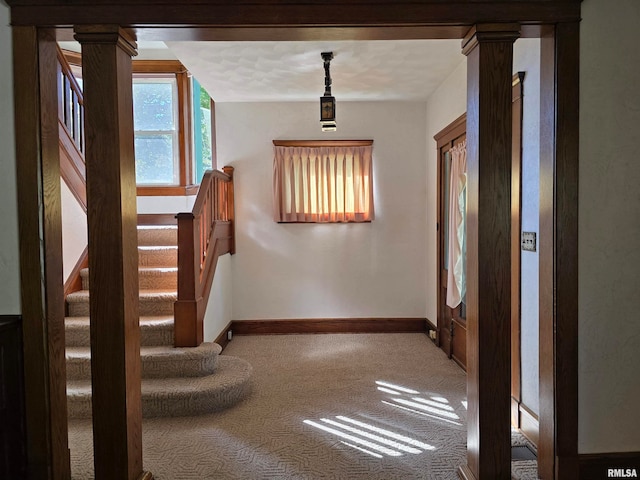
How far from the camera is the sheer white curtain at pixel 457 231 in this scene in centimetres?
391

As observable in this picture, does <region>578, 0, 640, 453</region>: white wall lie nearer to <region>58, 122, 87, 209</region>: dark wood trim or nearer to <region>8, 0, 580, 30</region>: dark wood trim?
<region>8, 0, 580, 30</region>: dark wood trim

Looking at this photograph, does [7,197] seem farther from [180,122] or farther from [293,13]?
[180,122]

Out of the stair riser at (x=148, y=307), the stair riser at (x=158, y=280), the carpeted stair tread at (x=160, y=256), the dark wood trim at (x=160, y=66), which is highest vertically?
the dark wood trim at (x=160, y=66)

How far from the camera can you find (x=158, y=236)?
4.79 meters

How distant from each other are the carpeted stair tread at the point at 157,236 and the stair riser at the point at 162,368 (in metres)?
1.72

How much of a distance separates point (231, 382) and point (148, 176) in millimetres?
3316

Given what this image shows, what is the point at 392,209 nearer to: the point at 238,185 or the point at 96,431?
the point at 238,185

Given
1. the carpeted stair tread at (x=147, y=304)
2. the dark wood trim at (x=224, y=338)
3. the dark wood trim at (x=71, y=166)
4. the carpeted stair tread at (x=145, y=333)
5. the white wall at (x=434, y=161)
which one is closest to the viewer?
the carpeted stair tread at (x=145, y=333)

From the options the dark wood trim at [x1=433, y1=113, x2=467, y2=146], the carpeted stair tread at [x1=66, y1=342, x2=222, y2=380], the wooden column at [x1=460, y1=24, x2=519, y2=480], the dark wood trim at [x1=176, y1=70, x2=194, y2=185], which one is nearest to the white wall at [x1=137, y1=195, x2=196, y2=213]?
the dark wood trim at [x1=176, y1=70, x2=194, y2=185]

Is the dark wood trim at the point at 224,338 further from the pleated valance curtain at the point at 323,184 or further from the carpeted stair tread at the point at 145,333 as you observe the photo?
the pleated valance curtain at the point at 323,184

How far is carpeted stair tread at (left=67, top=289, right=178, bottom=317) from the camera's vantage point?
12.4ft

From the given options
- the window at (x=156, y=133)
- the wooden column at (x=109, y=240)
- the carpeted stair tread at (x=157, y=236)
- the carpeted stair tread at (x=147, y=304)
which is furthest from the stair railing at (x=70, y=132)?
the wooden column at (x=109, y=240)

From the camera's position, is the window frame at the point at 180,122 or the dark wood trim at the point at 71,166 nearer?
the dark wood trim at the point at 71,166

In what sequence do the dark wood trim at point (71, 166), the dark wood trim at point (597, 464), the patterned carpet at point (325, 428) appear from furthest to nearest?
1. the dark wood trim at point (71, 166)
2. the patterned carpet at point (325, 428)
3. the dark wood trim at point (597, 464)
